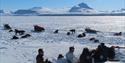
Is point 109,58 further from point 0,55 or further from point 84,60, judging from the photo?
point 0,55

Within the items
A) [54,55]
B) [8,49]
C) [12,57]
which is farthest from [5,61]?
[8,49]

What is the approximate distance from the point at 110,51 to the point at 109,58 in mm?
518

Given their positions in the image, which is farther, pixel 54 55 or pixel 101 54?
pixel 54 55

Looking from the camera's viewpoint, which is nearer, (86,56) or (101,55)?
(86,56)

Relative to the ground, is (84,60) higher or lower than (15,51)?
higher

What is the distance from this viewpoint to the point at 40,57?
8.41 metres

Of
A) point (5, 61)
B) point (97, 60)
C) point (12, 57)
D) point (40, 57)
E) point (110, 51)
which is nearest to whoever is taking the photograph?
point (40, 57)

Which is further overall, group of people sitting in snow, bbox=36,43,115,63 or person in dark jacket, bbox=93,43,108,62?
person in dark jacket, bbox=93,43,108,62

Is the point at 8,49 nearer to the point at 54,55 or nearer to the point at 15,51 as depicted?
the point at 15,51

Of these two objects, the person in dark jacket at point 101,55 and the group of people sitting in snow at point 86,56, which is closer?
the group of people sitting in snow at point 86,56

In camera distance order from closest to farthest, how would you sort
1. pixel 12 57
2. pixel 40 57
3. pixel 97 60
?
pixel 40 57, pixel 97 60, pixel 12 57

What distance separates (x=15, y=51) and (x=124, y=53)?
16.9ft

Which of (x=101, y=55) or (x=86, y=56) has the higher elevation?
(x=86, y=56)

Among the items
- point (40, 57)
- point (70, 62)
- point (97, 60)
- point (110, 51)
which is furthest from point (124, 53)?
point (40, 57)
